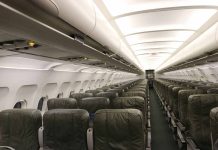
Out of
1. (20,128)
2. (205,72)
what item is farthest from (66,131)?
(205,72)

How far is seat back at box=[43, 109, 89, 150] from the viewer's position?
2986mm

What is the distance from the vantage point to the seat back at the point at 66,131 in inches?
118

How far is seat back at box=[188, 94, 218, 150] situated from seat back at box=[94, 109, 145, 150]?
146 cm

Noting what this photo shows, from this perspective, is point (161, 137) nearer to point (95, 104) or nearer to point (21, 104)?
point (95, 104)

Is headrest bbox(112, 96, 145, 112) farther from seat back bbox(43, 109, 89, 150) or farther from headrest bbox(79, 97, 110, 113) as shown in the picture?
seat back bbox(43, 109, 89, 150)

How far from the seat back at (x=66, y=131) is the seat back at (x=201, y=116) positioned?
1.99 metres

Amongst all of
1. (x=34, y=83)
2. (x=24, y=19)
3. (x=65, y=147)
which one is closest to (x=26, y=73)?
(x=34, y=83)

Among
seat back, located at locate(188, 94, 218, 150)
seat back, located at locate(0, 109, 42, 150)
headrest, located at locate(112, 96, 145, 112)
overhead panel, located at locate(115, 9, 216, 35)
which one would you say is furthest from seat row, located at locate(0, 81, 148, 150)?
overhead panel, located at locate(115, 9, 216, 35)

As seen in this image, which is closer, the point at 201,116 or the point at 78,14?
the point at 78,14

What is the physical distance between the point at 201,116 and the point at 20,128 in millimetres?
3016

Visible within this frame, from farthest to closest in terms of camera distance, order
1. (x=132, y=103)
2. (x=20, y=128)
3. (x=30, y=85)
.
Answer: (x=30, y=85) < (x=132, y=103) < (x=20, y=128)

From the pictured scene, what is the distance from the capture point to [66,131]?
3000 millimetres

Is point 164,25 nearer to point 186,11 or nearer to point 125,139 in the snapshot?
point 186,11

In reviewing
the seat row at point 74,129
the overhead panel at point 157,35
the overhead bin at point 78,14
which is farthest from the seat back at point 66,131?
the overhead panel at point 157,35
